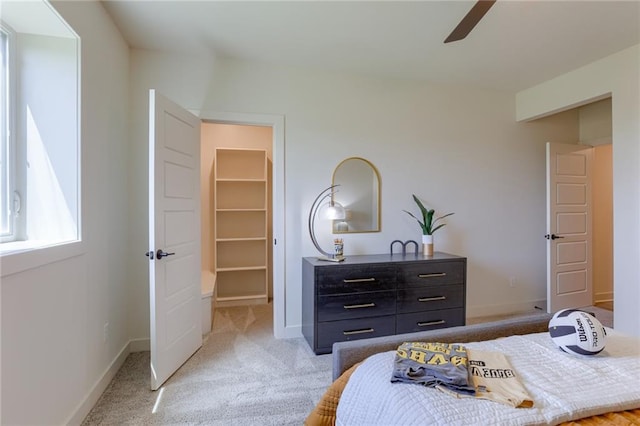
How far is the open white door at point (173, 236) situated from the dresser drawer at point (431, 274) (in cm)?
182

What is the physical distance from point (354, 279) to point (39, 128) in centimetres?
229

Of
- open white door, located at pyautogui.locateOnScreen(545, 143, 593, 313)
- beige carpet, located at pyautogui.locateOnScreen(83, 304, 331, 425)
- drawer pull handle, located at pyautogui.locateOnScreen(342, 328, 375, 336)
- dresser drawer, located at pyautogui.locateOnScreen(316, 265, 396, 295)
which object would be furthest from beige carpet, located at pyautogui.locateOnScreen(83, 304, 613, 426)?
open white door, located at pyautogui.locateOnScreen(545, 143, 593, 313)

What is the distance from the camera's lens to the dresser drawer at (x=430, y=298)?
262cm

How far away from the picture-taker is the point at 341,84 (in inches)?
117

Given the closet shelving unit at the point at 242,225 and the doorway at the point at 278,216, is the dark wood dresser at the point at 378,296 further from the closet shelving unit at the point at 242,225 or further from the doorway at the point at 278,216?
the closet shelving unit at the point at 242,225

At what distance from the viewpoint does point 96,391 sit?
1854mm

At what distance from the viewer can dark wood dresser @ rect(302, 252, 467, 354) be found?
8.05 feet

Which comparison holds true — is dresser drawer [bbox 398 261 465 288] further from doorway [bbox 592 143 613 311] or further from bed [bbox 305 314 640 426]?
doorway [bbox 592 143 613 311]

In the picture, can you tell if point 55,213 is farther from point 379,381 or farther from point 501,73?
point 501,73

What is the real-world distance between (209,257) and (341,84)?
2655mm

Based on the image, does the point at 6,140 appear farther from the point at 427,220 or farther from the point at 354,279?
the point at 427,220

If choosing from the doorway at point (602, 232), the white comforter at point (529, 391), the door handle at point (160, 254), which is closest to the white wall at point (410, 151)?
the door handle at point (160, 254)

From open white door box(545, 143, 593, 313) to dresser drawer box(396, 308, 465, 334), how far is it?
4.83 feet

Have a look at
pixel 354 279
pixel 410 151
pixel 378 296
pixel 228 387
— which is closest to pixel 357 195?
pixel 410 151
